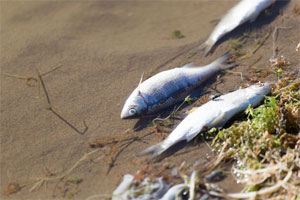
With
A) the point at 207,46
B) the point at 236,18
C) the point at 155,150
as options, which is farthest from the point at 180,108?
the point at 236,18

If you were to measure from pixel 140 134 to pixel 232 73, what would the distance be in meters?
1.86

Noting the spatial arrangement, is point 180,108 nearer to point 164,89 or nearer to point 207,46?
point 164,89

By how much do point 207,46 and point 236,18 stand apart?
88 centimetres

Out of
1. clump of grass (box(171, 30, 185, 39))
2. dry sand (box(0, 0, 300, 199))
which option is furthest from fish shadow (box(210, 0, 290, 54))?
clump of grass (box(171, 30, 185, 39))

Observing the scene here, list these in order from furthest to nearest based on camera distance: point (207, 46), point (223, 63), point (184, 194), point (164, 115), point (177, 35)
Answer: point (177, 35)
point (207, 46)
point (223, 63)
point (164, 115)
point (184, 194)

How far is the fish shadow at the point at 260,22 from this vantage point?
237 inches

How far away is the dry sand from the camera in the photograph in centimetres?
410

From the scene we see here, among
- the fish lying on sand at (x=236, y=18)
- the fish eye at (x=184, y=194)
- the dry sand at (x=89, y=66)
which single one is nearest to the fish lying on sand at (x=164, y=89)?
the dry sand at (x=89, y=66)

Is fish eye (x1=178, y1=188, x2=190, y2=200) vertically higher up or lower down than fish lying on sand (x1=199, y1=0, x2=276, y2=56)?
lower down

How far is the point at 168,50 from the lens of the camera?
5.88 m

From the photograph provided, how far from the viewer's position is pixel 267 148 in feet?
12.2

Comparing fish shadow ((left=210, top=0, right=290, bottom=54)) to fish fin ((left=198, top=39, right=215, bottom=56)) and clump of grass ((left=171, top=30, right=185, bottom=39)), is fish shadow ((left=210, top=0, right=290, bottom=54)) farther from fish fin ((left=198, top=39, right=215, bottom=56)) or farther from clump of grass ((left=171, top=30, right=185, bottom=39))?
clump of grass ((left=171, top=30, right=185, bottom=39))

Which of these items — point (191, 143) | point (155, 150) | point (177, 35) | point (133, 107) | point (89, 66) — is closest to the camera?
point (155, 150)

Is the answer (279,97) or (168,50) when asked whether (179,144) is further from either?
(168,50)
